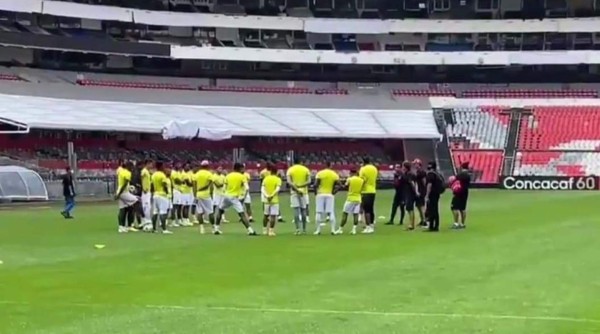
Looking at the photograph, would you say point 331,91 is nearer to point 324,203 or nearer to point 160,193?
point 160,193

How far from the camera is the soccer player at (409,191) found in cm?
2756

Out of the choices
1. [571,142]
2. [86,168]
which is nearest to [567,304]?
[86,168]

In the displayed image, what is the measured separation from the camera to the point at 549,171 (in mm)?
61469

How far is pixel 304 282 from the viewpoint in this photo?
15.8 metres

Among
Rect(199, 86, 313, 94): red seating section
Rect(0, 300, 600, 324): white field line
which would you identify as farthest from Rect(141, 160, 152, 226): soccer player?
Rect(199, 86, 313, 94): red seating section

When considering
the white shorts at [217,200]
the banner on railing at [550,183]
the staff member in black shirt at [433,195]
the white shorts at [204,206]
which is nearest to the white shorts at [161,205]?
the white shorts at [204,206]

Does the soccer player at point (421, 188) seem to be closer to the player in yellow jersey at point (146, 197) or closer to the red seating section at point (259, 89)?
the player in yellow jersey at point (146, 197)

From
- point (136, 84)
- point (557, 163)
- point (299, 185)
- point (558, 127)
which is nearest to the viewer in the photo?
point (299, 185)

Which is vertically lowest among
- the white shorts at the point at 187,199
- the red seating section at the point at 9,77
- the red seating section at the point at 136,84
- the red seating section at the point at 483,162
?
the red seating section at the point at 483,162

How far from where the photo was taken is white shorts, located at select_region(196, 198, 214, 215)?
27.5 metres

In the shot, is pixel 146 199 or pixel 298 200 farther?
pixel 146 199

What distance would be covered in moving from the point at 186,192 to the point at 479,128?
138ft

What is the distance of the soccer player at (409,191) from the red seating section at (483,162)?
31758mm

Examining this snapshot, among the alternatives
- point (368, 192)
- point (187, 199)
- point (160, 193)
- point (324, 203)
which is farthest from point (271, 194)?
point (187, 199)
